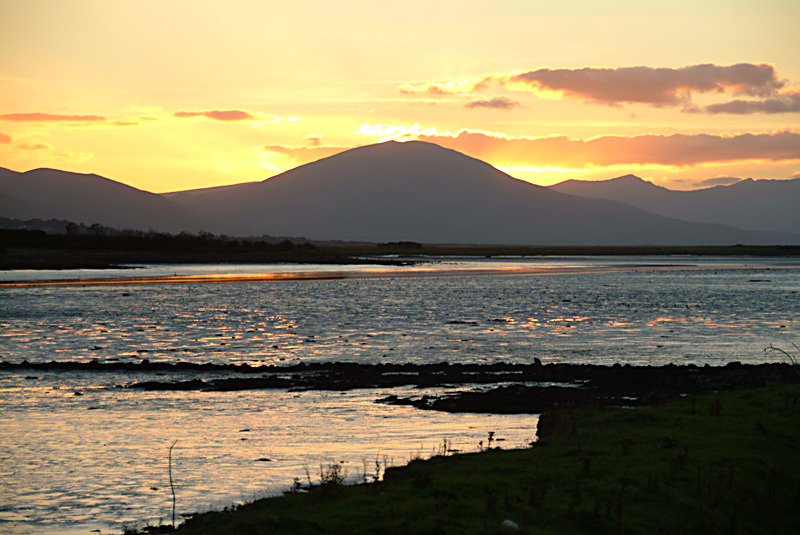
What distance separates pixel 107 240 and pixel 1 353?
507 feet

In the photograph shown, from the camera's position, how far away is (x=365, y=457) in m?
18.8

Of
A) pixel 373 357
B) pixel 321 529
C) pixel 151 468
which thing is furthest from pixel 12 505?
pixel 373 357

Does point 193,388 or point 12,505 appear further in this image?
point 193,388

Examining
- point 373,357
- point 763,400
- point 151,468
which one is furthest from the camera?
point 373,357

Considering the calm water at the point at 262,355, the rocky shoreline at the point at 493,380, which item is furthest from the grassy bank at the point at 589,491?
the rocky shoreline at the point at 493,380

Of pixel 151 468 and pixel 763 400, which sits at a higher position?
pixel 763 400

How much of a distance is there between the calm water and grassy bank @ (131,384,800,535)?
3023 millimetres

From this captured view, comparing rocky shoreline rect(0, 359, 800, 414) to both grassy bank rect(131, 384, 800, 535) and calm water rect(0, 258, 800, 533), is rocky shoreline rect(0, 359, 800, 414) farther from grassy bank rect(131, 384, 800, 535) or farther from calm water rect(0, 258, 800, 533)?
grassy bank rect(131, 384, 800, 535)

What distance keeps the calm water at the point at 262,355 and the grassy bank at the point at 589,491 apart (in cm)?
302

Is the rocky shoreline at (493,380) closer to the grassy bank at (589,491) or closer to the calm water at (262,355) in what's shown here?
the calm water at (262,355)

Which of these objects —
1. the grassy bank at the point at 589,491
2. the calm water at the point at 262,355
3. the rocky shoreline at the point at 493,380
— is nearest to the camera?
the grassy bank at the point at 589,491

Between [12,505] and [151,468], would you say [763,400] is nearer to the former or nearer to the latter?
[151,468]

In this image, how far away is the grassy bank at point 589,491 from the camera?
12.2 metres

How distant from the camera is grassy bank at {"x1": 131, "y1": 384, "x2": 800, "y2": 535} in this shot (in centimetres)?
1219
